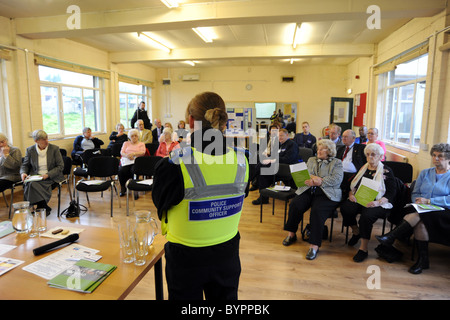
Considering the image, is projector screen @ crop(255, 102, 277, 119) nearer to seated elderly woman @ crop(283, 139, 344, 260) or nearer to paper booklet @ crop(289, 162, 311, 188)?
seated elderly woman @ crop(283, 139, 344, 260)

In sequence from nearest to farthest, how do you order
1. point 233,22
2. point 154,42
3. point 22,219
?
point 22,219, point 233,22, point 154,42

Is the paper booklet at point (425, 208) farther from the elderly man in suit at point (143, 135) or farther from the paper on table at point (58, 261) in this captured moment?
the elderly man in suit at point (143, 135)

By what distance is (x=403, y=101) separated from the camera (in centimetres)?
589

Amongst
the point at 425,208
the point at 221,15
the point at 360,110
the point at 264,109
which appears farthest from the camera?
the point at 264,109

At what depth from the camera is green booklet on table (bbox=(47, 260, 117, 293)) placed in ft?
3.84

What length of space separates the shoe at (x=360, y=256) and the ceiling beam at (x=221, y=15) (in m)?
3.34

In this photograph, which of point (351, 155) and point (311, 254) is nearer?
point (311, 254)

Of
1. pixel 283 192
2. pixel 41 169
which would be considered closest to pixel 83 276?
pixel 283 192

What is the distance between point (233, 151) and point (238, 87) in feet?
32.3

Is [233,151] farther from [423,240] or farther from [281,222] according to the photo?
[281,222]

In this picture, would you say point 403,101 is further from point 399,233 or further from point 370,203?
point 399,233

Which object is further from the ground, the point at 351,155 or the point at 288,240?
the point at 351,155

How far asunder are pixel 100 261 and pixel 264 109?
9.88 m

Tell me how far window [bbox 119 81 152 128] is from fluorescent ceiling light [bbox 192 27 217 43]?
12.3ft
